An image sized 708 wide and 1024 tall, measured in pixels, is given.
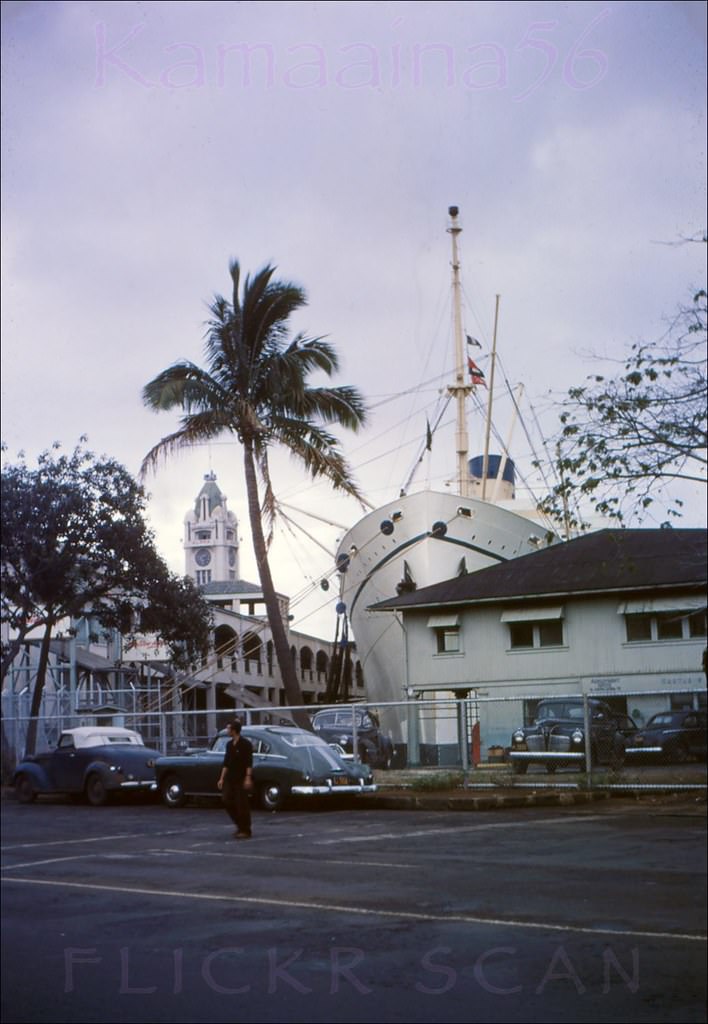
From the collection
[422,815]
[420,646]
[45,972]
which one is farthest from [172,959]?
[420,646]

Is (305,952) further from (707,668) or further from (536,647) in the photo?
(536,647)

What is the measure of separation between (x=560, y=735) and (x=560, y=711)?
51 centimetres

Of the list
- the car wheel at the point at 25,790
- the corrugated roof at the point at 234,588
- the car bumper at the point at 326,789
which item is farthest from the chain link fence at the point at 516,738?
the corrugated roof at the point at 234,588

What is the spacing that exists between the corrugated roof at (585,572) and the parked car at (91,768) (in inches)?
520

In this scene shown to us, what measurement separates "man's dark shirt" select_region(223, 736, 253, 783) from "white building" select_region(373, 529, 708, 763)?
602 inches

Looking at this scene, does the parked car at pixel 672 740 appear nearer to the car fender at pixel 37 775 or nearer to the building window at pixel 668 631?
the car fender at pixel 37 775

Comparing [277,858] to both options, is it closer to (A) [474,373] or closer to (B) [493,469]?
(A) [474,373]

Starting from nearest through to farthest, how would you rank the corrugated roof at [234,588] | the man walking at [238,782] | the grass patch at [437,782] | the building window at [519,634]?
the man walking at [238,782] < the grass patch at [437,782] < the building window at [519,634] < the corrugated roof at [234,588]

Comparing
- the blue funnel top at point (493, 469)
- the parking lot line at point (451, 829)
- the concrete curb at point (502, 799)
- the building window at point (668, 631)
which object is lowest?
the parking lot line at point (451, 829)

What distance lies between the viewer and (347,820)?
64.6 feet

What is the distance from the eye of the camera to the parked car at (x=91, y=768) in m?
24.7

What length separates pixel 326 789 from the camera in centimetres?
2169

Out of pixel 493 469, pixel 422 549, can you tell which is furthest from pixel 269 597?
pixel 493 469

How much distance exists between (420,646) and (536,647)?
3941mm
